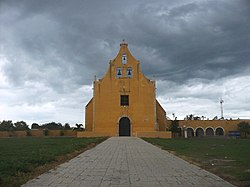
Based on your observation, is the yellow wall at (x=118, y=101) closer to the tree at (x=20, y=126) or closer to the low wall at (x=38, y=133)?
the low wall at (x=38, y=133)

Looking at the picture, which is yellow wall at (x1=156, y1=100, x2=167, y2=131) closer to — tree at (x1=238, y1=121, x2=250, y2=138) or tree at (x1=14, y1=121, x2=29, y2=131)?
tree at (x1=238, y1=121, x2=250, y2=138)

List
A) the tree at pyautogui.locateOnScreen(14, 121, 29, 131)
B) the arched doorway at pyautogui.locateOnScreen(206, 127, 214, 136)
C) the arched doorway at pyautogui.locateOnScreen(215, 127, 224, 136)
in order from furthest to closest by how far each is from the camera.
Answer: the tree at pyautogui.locateOnScreen(14, 121, 29, 131)
the arched doorway at pyautogui.locateOnScreen(206, 127, 214, 136)
the arched doorway at pyautogui.locateOnScreen(215, 127, 224, 136)

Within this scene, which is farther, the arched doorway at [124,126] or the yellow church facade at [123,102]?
the arched doorway at [124,126]

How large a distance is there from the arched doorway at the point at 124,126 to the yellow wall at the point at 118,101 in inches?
31.3

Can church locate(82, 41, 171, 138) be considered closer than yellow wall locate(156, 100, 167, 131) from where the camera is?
Yes

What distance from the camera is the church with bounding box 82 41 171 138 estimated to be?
142ft

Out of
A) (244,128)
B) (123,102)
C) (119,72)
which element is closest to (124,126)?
(123,102)

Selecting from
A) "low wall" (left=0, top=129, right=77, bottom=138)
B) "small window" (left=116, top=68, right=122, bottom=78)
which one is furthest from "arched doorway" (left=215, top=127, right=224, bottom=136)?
"low wall" (left=0, top=129, right=77, bottom=138)

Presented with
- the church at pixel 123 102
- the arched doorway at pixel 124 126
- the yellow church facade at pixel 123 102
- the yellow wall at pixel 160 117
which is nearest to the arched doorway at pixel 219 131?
the yellow wall at pixel 160 117

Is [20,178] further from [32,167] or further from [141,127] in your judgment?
[141,127]

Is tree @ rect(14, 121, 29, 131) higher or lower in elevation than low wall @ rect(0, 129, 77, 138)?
higher

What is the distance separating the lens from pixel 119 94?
4416 cm

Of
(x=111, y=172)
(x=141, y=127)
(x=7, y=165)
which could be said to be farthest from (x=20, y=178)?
(x=141, y=127)

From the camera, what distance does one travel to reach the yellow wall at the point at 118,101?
1707 inches
